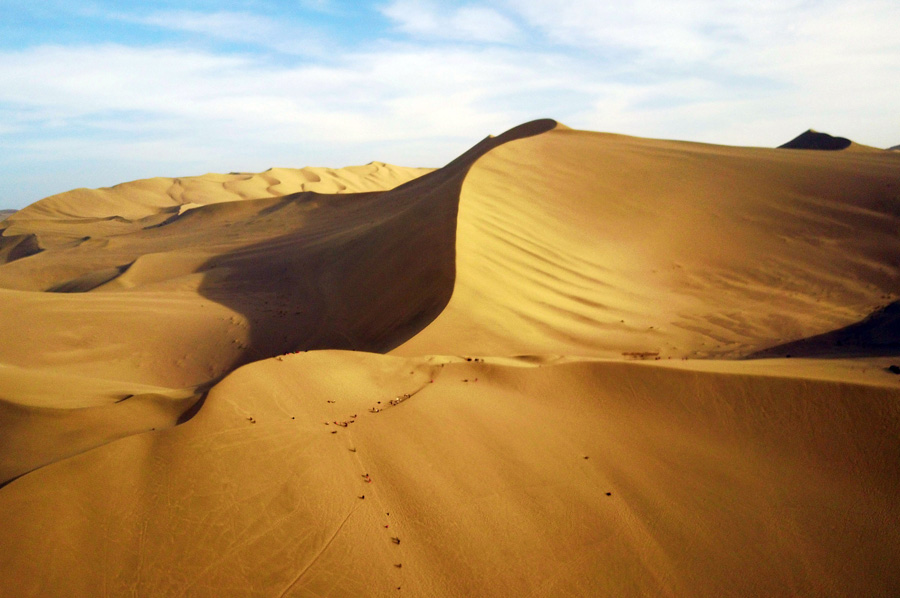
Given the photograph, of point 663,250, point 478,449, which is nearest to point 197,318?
point 478,449

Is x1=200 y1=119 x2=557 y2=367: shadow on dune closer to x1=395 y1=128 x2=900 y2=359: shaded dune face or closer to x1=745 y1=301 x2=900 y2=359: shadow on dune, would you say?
x1=395 y1=128 x2=900 y2=359: shaded dune face

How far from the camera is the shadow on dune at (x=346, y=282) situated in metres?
7.81

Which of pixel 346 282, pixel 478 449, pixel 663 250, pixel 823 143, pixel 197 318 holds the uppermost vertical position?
pixel 823 143

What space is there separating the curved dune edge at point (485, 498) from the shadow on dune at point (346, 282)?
302 cm

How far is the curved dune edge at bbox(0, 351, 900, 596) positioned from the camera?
8.07 feet

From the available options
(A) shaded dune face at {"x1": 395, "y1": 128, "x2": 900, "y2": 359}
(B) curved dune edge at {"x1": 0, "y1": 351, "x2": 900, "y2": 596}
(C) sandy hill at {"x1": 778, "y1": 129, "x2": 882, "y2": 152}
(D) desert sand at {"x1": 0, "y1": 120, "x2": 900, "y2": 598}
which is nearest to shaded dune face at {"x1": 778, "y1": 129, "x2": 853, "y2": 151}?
(C) sandy hill at {"x1": 778, "y1": 129, "x2": 882, "y2": 152}

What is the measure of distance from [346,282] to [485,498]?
7.66m

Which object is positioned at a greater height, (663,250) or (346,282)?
(663,250)

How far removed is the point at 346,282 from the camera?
10.2 meters

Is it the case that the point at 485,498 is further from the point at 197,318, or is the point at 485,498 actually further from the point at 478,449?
the point at 197,318

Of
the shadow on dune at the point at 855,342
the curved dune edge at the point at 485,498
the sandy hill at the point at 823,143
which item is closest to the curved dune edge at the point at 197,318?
the curved dune edge at the point at 485,498

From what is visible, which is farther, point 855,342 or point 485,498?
point 855,342

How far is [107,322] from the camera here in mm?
8195

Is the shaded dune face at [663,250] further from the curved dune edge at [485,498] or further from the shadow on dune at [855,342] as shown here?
the curved dune edge at [485,498]
